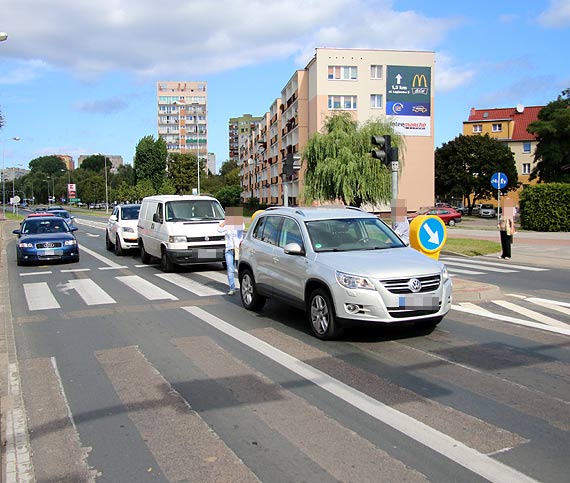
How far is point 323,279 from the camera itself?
7027 millimetres

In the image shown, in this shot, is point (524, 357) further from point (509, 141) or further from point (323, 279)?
point (509, 141)

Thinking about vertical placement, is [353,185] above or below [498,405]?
above

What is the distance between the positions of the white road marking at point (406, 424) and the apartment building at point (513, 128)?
91075mm

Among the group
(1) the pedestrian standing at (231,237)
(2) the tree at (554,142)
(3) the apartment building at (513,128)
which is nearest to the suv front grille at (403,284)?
(1) the pedestrian standing at (231,237)

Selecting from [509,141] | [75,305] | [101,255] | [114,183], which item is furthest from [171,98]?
[75,305]

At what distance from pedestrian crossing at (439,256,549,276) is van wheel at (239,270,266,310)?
6.88m

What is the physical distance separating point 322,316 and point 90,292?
654cm

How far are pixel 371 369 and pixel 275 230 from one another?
3472 mm

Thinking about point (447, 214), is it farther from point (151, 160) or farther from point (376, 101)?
point (151, 160)

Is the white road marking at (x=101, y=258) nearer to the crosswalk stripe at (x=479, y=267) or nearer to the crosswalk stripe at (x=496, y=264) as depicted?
the crosswalk stripe at (x=479, y=267)

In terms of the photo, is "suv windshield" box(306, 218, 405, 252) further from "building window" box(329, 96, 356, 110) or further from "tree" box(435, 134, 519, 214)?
"tree" box(435, 134, 519, 214)

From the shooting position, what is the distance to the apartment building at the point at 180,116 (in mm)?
147625

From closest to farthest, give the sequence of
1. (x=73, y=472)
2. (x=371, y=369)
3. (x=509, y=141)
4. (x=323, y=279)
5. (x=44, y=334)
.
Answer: (x=73, y=472), (x=371, y=369), (x=323, y=279), (x=44, y=334), (x=509, y=141)

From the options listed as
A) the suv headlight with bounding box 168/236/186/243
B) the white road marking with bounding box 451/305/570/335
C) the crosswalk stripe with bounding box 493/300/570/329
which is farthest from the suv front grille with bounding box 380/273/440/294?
the suv headlight with bounding box 168/236/186/243
